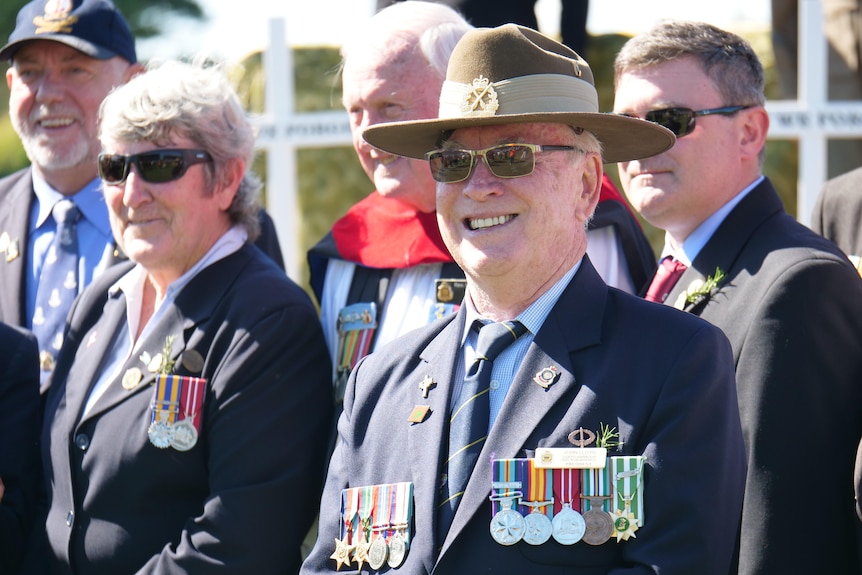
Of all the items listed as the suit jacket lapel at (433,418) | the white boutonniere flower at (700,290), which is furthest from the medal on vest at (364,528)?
the white boutonniere flower at (700,290)

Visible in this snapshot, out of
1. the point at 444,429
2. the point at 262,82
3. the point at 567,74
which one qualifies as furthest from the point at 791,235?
the point at 262,82

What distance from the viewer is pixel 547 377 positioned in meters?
3.08

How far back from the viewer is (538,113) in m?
3.11

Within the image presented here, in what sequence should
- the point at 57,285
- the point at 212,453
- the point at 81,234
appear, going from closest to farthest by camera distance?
→ the point at 212,453
the point at 57,285
the point at 81,234

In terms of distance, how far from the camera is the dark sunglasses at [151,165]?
14.0ft

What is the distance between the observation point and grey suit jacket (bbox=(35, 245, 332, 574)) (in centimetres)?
387

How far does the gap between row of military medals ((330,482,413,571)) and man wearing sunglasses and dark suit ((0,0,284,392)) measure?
6.64ft

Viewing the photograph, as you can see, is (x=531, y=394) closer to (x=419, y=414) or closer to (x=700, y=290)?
(x=419, y=414)

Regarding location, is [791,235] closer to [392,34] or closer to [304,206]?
[392,34]

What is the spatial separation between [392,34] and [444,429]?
1.76 metres

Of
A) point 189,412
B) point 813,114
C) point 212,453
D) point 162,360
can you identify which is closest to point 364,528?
point 212,453

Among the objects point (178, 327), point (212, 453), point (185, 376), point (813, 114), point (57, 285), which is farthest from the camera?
point (813, 114)

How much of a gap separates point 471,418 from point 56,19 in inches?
124

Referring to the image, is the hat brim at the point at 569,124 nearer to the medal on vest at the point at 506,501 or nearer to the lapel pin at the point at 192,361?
the medal on vest at the point at 506,501
